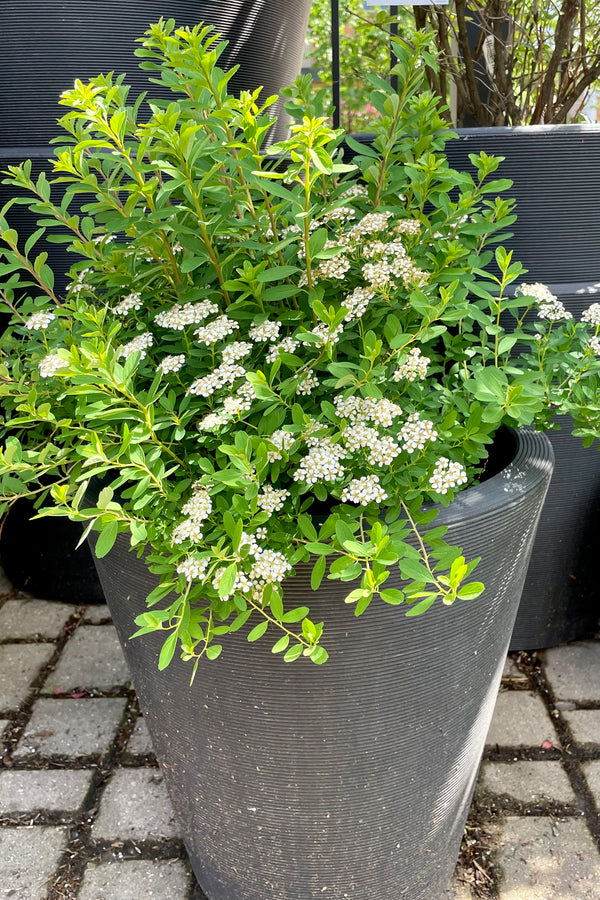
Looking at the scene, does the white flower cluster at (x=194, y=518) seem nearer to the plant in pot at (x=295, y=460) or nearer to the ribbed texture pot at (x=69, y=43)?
the plant in pot at (x=295, y=460)

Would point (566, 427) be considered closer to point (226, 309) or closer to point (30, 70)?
point (226, 309)

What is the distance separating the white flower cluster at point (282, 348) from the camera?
1.04 m

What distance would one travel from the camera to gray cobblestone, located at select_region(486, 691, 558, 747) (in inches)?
71.3

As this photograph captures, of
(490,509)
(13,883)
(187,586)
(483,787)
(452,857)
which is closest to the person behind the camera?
(187,586)

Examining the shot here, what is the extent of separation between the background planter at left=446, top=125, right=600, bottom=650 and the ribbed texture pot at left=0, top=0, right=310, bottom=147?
0.65 m

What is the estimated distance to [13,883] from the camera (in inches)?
60.6

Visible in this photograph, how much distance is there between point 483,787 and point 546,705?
31 centimetres

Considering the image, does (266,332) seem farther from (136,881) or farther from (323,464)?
(136,881)

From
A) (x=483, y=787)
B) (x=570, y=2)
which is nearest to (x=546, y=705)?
(x=483, y=787)

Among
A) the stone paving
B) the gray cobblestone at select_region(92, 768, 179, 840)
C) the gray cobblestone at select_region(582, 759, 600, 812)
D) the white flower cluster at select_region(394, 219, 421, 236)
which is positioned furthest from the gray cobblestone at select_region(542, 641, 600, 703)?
the white flower cluster at select_region(394, 219, 421, 236)

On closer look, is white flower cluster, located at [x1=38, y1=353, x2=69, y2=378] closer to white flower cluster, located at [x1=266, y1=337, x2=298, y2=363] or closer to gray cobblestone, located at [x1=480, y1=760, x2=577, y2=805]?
white flower cluster, located at [x1=266, y1=337, x2=298, y2=363]

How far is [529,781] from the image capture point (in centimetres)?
171

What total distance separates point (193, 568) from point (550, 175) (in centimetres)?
117

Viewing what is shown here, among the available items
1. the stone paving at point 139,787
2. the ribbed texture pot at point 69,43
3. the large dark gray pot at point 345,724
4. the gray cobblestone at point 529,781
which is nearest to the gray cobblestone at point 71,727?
the stone paving at point 139,787
